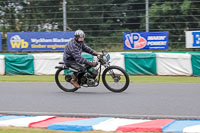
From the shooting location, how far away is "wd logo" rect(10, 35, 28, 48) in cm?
1866

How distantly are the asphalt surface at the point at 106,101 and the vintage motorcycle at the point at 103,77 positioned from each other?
0.68 feet

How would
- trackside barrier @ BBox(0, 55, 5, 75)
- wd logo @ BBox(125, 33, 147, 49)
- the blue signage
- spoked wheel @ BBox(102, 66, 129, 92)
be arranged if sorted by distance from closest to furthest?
spoked wheel @ BBox(102, 66, 129, 92) < trackside barrier @ BBox(0, 55, 5, 75) < the blue signage < wd logo @ BBox(125, 33, 147, 49)

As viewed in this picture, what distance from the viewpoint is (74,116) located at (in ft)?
21.7

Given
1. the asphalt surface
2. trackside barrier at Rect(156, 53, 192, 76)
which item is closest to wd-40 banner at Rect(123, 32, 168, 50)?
trackside barrier at Rect(156, 53, 192, 76)

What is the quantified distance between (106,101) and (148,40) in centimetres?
944

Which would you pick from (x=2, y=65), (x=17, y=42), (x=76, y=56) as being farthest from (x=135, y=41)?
(x=76, y=56)

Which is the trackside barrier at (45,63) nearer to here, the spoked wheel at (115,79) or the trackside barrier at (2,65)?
the trackside barrier at (2,65)

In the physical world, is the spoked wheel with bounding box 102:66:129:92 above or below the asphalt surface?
above

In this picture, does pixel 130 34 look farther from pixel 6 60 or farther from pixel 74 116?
pixel 74 116

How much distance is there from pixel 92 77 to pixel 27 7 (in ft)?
43.3

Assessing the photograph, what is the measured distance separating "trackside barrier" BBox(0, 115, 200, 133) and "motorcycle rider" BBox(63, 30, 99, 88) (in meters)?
2.97

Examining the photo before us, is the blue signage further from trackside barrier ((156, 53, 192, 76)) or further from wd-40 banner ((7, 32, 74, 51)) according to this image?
wd-40 banner ((7, 32, 74, 51))

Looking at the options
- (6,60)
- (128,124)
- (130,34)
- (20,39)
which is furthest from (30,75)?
(128,124)

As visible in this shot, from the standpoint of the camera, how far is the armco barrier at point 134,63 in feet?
46.7
